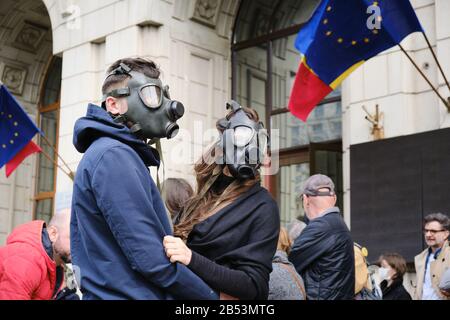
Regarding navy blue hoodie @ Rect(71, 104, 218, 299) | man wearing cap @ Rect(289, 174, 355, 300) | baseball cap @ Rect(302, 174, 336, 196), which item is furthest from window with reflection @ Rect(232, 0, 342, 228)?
navy blue hoodie @ Rect(71, 104, 218, 299)

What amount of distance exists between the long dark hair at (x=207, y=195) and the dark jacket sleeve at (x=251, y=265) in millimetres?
181

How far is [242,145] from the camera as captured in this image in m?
3.48

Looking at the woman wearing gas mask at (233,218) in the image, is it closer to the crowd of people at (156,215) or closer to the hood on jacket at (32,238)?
the crowd of people at (156,215)

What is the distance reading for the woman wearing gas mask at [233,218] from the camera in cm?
311

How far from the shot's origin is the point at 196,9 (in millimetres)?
13453

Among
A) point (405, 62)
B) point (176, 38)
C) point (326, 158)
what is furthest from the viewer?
point (176, 38)

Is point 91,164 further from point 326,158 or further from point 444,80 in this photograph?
point 326,158

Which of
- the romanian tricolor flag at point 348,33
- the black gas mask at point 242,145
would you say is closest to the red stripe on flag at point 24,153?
the romanian tricolor flag at point 348,33

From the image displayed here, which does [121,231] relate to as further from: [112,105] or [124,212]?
[112,105]

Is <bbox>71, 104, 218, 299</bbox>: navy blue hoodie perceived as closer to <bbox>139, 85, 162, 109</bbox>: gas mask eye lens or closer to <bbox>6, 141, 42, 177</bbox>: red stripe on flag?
<bbox>139, 85, 162, 109</bbox>: gas mask eye lens

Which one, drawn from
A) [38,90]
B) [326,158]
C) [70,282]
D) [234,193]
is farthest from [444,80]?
[38,90]

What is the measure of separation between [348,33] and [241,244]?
5.41 meters

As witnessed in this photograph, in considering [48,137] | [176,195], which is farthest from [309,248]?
[48,137]

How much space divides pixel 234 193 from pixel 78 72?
10.9 metres
